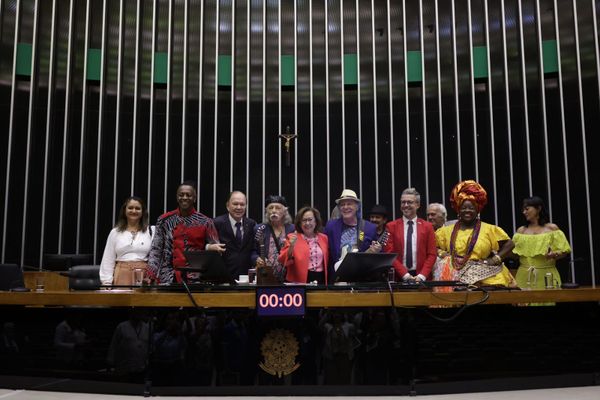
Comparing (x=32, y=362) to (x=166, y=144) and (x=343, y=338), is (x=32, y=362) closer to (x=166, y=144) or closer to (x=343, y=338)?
(x=343, y=338)

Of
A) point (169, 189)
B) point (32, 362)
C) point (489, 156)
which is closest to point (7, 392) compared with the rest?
point (32, 362)

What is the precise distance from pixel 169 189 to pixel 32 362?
453 centimetres

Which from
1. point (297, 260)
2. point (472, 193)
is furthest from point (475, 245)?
point (297, 260)

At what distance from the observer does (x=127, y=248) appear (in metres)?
4.34

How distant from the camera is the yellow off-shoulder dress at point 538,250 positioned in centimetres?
480

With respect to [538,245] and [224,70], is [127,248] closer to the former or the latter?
[538,245]

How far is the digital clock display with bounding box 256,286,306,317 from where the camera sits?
10.9 ft

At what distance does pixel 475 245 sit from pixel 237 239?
178 centimetres

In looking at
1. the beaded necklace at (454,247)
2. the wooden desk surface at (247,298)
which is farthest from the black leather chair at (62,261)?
the beaded necklace at (454,247)

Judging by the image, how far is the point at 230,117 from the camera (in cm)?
832

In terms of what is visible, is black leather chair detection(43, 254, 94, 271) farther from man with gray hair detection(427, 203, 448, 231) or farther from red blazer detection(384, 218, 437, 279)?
man with gray hair detection(427, 203, 448, 231)

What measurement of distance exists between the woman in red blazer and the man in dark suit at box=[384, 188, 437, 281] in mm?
562

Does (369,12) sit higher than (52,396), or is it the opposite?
(369,12)

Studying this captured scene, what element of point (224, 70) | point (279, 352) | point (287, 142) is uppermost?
point (224, 70)
